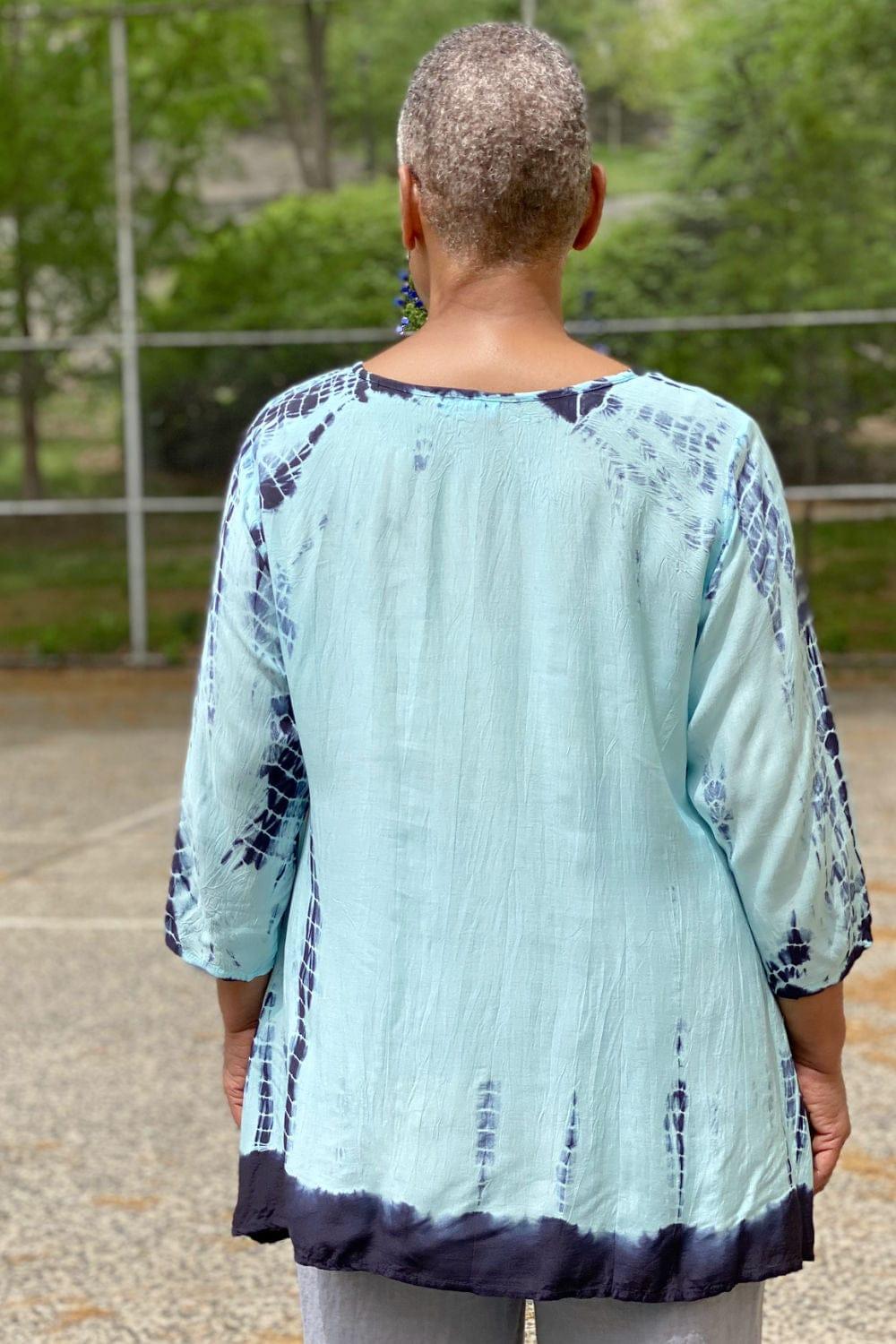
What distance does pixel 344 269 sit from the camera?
47.2 ft

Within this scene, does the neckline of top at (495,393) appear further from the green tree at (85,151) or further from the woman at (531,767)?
the green tree at (85,151)

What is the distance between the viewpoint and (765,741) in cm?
148

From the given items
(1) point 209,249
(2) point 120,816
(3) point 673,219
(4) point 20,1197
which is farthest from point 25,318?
(4) point 20,1197

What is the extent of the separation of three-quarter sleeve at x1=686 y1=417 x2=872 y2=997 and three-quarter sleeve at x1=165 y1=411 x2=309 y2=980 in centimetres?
38

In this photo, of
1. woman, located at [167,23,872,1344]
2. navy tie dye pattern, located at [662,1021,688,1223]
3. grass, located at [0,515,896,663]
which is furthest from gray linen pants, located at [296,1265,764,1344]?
grass, located at [0,515,896,663]

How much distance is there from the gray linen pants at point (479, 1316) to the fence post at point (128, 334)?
13.3 meters

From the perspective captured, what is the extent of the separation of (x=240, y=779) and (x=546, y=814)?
11.8 inches

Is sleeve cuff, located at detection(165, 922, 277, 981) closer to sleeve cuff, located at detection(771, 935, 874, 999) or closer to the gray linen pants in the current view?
the gray linen pants

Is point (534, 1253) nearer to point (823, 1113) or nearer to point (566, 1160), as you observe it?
point (566, 1160)

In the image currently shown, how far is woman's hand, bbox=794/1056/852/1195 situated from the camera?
63.1 inches

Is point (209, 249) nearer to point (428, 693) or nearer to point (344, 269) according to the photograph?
point (344, 269)

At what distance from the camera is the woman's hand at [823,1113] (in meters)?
1.60

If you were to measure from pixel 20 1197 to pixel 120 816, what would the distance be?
479 centimetres

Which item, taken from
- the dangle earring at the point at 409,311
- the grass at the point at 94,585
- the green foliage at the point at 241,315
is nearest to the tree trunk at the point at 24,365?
the grass at the point at 94,585
